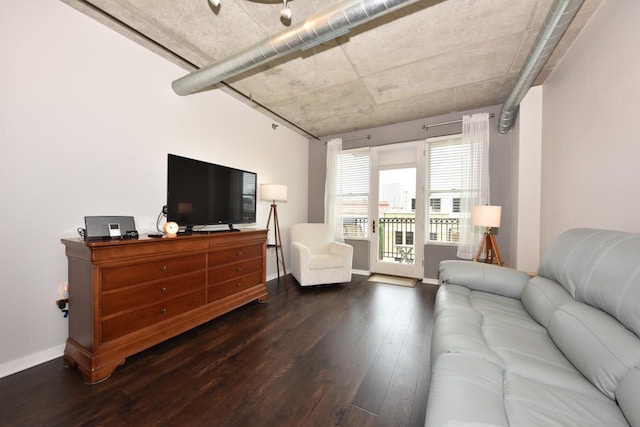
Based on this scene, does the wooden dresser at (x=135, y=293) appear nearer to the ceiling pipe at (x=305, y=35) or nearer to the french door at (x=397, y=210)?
the ceiling pipe at (x=305, y=35)

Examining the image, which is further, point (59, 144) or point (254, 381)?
point (59, 144)

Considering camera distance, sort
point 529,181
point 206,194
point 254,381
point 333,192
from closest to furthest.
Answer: point 254,381
point 206,194
point 529,181
point 333,192

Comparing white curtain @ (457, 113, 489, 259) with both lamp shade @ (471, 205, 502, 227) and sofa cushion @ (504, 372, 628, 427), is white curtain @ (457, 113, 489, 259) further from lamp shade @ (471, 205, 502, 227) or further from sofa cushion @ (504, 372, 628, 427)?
sofa cushion @ (504, 372, 628, 427)

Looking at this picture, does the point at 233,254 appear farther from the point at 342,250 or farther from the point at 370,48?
the point at 370,48

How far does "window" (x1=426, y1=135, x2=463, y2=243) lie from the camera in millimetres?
3734

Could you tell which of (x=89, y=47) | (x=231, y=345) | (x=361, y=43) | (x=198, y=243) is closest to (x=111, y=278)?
(x=198, y=243)

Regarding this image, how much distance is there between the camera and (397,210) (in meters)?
4.24

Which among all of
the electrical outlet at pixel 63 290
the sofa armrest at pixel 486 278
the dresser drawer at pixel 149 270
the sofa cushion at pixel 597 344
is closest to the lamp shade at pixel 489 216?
the sofa armrest at pixel 486 278

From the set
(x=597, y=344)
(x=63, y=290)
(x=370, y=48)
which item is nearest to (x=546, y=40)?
(x=370, y=48)

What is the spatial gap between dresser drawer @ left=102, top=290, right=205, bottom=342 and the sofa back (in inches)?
102

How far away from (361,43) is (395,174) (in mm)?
2426

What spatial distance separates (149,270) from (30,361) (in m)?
0.97

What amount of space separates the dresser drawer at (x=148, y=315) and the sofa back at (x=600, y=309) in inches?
102

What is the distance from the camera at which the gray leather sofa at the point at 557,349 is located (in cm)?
78
